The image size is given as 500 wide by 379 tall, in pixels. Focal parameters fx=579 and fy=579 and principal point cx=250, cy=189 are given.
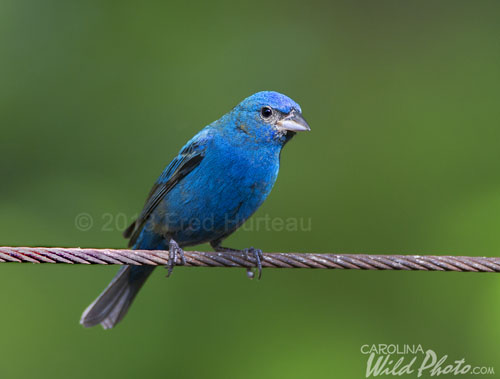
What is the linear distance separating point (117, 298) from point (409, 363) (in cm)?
252

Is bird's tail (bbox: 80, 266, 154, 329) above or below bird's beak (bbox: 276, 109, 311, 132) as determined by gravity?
below

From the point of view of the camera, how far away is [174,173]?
15.8 ft

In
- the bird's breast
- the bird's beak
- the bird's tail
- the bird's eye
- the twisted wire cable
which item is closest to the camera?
the twisted wire cable

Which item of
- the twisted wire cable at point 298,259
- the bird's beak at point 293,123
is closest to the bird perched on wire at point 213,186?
the bird's beak at point 293,123

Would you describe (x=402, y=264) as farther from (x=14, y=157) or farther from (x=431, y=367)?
(x=14, y=157)

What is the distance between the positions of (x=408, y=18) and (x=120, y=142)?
3.72 m

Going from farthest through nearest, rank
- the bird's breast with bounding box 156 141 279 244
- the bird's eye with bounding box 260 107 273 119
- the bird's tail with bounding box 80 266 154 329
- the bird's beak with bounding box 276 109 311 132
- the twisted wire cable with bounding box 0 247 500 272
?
1. the bird's tail with bounding box 80 266 154 329
2. the bird's eye with bounding box 260 107 273 119
3. the bird's beak with bounding box 276 109 311 132
4. the bird's breast with bounding box 156 141 279 244
5. the twisted wire cable with bounding box 0 247 500 272

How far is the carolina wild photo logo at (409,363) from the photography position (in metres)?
4.64

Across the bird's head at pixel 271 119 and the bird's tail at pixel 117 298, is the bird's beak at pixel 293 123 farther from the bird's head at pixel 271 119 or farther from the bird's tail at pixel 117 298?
the bird's tail at pixel 117 298

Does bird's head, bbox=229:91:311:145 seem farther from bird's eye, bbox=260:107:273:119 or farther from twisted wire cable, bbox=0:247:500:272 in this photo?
twisted wire cable, bbox=0:247:500:272

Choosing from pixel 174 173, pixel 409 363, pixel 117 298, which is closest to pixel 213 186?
pixel 174 173

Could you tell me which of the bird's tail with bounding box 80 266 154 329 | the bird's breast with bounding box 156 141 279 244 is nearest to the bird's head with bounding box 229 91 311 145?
the bird's breast with bounding box 156 141 279 244

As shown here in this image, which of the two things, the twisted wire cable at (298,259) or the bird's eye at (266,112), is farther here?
the bird's eye at (266,112)

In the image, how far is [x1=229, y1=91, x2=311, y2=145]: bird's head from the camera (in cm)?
464
